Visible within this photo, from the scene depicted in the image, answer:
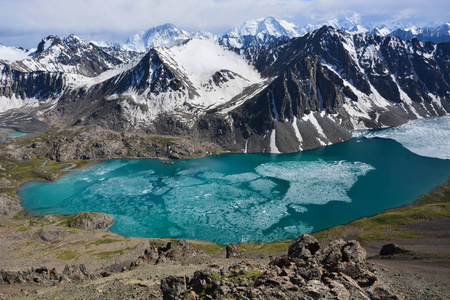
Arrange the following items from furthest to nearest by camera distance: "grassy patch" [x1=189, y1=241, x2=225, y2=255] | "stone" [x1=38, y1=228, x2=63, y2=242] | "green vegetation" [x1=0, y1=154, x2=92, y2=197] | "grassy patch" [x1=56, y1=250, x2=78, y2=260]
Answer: "green vegetation" [x1=0, y1=154, x2=92, y2=197] → "stone" [x1=38, y1=228, x2=63, y2=242] → "grassy patch" [x1=189, y1=241, x2=225, y2=255] → "grassy patch" [x1=56, y1=250, x2=78, y2=260]

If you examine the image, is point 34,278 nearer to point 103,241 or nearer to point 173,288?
point 173,288

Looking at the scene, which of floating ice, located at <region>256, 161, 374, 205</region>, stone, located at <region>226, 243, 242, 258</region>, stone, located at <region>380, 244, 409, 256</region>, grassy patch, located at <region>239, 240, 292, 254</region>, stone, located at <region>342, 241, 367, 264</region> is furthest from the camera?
floating ice, located at <region>256, 161, 374, 205</region>

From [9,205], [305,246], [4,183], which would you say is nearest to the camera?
[305,246]

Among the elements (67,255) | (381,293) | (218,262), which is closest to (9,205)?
(67,255)

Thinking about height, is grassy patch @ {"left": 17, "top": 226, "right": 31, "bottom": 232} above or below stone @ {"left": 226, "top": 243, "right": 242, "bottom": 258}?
below

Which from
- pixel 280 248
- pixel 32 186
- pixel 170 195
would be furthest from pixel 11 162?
pixel 280 248

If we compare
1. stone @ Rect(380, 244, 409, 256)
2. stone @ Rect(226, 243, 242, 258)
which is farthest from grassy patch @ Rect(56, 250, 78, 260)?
stone @ Rect(380, 244, 409, 256)

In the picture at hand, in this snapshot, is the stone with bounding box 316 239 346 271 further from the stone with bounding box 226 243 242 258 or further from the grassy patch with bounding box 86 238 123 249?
the grassy patch with bounding box 86 238 123 249
